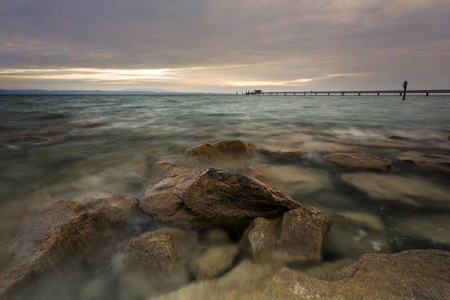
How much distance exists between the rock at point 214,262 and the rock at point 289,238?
203 mm

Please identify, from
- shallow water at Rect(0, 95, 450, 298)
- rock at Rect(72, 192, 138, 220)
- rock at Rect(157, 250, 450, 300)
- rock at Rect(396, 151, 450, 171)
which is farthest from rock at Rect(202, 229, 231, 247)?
rock at Rect(396, 151, 450, 171)

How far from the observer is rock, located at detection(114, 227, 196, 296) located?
2750mm

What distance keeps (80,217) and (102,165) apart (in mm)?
4384

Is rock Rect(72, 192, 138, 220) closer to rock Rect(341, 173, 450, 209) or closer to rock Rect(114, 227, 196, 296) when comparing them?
rock Rect(114, 227, 196, 296)

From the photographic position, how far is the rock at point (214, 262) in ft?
9.38

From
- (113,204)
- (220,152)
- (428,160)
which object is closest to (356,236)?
(113,204)

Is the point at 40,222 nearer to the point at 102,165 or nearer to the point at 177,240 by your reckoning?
the point at 177,240

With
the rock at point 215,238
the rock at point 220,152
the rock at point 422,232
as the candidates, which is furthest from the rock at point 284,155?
the rock at point 215,238

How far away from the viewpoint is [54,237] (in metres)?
2.92

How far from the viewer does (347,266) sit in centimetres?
274

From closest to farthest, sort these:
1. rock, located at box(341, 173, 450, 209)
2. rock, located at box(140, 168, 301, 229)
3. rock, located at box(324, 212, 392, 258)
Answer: rock, located at box(324, 212, 392, 258) → rock, located at box(140, 168, 301, 229) → rock, located at box(341, 173, 450, 209)

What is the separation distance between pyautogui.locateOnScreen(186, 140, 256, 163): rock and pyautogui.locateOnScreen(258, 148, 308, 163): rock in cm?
63

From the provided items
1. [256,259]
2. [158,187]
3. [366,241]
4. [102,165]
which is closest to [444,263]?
[366,241]

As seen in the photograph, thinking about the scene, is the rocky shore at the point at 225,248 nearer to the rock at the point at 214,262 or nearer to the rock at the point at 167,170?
the rock at the point at 214,262
